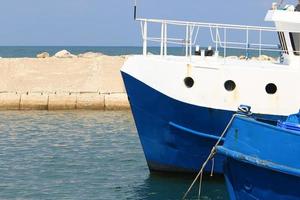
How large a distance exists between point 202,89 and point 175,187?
6.82 feet

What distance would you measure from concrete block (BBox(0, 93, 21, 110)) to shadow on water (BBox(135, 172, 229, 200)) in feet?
49.5

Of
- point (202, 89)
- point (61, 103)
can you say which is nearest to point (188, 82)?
point (202, 89)

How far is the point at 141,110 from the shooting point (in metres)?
13.7

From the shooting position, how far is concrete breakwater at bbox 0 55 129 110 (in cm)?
2856

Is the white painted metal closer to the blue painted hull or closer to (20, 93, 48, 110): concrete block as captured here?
the blue painted hull

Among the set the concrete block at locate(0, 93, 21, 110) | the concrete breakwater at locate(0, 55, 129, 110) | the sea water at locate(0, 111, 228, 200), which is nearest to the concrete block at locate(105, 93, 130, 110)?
the concrete breakwater at locate(0, 55, 129, 110)

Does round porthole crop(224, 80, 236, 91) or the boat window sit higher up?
the boat window

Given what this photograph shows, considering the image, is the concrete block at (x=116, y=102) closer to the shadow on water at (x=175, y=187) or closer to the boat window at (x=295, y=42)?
the shadow on water at (x=175, y=187)

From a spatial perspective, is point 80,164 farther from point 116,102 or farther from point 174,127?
point 116,102

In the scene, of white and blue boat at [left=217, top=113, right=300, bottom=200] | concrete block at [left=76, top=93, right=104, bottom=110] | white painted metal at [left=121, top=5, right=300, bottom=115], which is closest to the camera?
white and blue boat at [left=217, top=113, right=300, bottom=200]

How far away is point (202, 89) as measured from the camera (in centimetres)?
1312

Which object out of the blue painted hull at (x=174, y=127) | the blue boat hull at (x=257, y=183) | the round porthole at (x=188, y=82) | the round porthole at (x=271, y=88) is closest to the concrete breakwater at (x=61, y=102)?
the blue painted hull at (x=174, y=127)

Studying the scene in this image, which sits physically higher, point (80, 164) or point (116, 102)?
point (80, 164)

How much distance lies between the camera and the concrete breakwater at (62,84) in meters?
28.6
